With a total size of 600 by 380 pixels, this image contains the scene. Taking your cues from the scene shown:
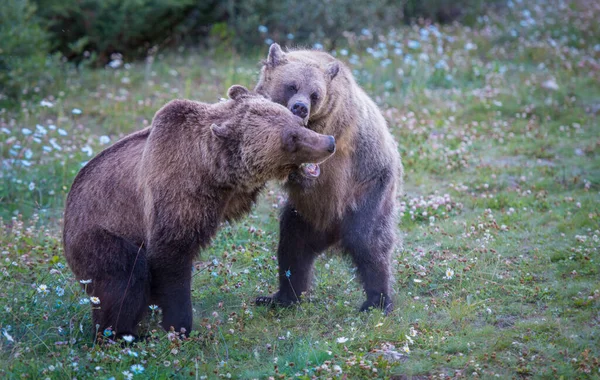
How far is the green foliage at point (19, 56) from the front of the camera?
1020 centimetres

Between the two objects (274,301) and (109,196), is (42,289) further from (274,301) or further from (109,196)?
(274,301)

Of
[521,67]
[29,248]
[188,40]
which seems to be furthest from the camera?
[188,40]

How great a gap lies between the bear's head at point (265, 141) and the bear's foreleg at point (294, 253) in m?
0.84

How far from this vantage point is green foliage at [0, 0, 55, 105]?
1020 cm

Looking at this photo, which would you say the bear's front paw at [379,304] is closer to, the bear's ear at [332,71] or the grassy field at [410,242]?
the grassy field at [410,242]

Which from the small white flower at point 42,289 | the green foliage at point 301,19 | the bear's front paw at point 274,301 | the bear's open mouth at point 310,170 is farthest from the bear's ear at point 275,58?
the green foliage at point 301,19

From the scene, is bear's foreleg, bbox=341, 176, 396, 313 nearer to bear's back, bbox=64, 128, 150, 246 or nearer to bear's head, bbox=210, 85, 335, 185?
bear's head, bbox=210, 85, 335, 185

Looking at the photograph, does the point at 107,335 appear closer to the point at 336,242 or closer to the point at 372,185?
the point at 336,242

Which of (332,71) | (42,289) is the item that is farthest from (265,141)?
(42,289)

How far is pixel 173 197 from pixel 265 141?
0.78 meters

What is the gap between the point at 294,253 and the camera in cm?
593

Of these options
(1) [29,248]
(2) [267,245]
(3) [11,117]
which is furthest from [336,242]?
(3) [11,117]

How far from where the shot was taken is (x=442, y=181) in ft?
28.5

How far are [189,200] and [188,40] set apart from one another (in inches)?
Answer: 376
